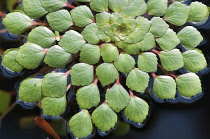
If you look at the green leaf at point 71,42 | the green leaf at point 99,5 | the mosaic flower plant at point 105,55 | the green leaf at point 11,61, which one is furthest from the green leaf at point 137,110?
the green leaf at point 11,61

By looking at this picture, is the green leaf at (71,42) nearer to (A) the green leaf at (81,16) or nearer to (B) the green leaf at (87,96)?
(A) the green leaf at (81,16)

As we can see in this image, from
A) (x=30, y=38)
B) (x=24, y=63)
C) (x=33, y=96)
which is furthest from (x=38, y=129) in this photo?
(x=30, y=38)

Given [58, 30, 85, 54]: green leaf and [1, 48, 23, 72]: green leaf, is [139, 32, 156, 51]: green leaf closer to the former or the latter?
[58, 30, 85, 54]: green leaf

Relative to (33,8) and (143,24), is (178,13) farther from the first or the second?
(33,8)

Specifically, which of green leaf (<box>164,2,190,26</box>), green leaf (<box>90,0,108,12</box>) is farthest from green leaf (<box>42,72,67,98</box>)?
green leaf (<box>164,2,190,26</box>)

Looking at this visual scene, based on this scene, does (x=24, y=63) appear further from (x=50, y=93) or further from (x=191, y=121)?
(x=191, y=121)

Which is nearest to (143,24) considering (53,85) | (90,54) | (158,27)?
(158,27)
